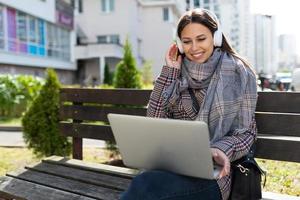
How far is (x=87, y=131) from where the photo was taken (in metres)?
4.15

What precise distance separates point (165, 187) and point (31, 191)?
140cm

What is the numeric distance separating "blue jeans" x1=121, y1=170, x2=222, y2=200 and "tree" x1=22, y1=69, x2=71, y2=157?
3.45 meters

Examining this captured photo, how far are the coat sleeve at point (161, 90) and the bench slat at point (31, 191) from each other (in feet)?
2.51

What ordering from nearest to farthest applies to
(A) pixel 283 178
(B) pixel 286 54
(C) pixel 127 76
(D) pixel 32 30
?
(A) pixel 283 178
(C) pixel 127 76
(D) pixel 32 30
(B) pixel 286 54

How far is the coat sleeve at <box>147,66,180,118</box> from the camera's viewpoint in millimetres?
2629

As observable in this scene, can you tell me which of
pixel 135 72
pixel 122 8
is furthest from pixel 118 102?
pixel 122 8

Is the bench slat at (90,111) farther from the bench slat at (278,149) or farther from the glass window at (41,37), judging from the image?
the glass window at (41,37)

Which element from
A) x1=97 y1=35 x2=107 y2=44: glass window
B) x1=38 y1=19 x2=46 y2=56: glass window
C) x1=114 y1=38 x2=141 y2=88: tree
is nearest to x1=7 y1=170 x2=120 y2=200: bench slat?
x1=114 y1=38 x2=141 y2=88: tree

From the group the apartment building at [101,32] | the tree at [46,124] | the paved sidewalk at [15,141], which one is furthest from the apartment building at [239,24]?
the tree at [46,124]

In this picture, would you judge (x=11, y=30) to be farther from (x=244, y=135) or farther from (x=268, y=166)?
(x=244, y=135)

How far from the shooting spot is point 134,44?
Result: 120 feet

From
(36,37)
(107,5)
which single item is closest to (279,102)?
(36,37)

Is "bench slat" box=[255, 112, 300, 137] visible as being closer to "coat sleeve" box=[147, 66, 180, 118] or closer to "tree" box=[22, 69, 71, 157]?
"coat sleeve" box=[147, 66, 180, 118]

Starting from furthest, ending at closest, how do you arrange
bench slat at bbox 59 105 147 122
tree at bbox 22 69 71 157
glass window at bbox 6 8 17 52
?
1. glass window at bbox 6 8 17 52
2. tree at bbox 22 69 71 157
3. bench slat at bbox 59 105 147 122
